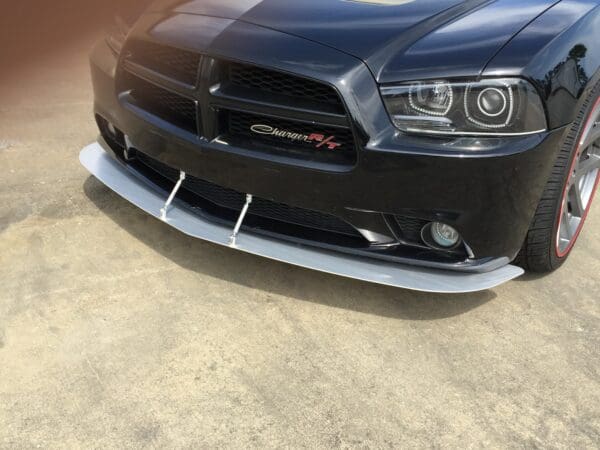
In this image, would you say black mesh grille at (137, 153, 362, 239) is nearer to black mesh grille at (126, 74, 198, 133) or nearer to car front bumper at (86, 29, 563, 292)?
car front bumper at (86, 29, 563, 292)

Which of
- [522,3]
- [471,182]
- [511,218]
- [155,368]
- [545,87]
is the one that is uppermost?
[522,3]

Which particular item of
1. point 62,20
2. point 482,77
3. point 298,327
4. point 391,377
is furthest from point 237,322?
point 62,20

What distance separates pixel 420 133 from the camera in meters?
2.25

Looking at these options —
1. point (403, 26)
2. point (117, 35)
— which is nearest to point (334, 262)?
point (403, 26)

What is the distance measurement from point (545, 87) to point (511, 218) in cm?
49

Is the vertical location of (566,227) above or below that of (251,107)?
below

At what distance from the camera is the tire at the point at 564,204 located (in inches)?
100

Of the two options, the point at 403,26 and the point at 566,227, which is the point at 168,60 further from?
the point at 566,227

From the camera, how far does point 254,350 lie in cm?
237

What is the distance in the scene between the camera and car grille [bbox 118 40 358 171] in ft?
7.61

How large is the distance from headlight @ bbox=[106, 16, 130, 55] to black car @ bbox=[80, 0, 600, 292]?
12 cm

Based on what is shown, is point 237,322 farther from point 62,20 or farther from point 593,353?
point 62,20

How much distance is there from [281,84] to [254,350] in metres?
1.00

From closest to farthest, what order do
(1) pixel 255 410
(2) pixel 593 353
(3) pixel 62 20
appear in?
(1) pixel 255 410 < (2) pixel 593 353 < (3) pixel 62 20
